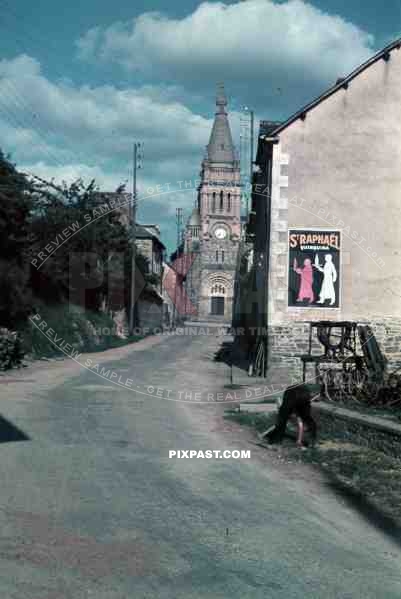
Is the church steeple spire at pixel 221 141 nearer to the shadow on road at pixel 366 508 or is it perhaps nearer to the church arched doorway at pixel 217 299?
the church arched doorway at pixel 217 299

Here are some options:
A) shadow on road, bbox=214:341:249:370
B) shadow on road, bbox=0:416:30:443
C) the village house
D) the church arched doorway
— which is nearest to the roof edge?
the village house

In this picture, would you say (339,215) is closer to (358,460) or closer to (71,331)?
(358,460)

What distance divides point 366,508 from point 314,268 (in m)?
11.8

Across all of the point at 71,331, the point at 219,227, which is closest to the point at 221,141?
the point at 219,227

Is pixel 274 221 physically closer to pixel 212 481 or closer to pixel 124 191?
pixel 212 481

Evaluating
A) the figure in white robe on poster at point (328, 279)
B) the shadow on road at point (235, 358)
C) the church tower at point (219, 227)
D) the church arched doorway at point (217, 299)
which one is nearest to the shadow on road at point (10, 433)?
the figure in white robe on poster at point (328, 279)

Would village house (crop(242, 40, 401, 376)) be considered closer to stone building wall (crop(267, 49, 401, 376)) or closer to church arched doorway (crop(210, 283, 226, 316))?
stone building wall (crop(267, 49, 401, 376))

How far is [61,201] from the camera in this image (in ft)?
98.5

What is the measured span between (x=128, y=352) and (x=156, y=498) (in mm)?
22944

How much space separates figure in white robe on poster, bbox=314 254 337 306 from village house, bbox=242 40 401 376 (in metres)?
0.03

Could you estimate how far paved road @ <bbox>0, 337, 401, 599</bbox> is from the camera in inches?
170

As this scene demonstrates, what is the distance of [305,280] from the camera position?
17844 millimetres

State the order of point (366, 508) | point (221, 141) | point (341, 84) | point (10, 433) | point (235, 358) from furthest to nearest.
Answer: point (221, 141) → point (235, 358) → point (341, 84) → point (10, 433) → point (366, 508)

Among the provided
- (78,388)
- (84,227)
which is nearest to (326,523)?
(78,388)
